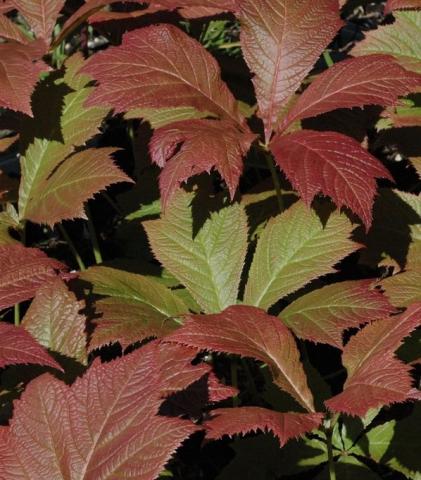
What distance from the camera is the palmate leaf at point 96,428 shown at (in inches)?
36.6

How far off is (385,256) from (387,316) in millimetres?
221

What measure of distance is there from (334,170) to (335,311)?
219 mm

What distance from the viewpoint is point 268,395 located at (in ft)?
4.48

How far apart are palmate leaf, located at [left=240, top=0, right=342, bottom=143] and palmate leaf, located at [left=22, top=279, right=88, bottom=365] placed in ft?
1.57

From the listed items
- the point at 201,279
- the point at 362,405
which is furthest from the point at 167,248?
the point at 362,405

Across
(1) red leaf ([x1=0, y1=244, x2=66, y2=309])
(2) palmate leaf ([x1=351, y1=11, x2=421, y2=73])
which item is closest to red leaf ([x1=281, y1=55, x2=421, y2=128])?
(2) palmate leaf ([x1=351, y1=11, x2=421, y2=73])

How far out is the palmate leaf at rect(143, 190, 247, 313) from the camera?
1.41 m

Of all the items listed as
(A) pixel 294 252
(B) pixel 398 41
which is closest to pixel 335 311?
(A) pixel 294 252

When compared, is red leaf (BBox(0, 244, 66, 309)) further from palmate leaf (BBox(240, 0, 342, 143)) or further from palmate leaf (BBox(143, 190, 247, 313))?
palmate leaf (BBox(240, 0, 342, 143))

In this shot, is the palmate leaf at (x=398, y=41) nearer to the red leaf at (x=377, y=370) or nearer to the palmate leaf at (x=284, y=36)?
the palmate leaf at (x=284, y=36)

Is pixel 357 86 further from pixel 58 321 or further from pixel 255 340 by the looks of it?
pixel 58 321

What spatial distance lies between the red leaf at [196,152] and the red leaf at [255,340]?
Answer: 191 mm

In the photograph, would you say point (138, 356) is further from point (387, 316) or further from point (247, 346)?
point (387, 316)

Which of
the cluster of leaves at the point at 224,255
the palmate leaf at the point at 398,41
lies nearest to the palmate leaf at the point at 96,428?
the cluster of leaves at the point at 224,255
